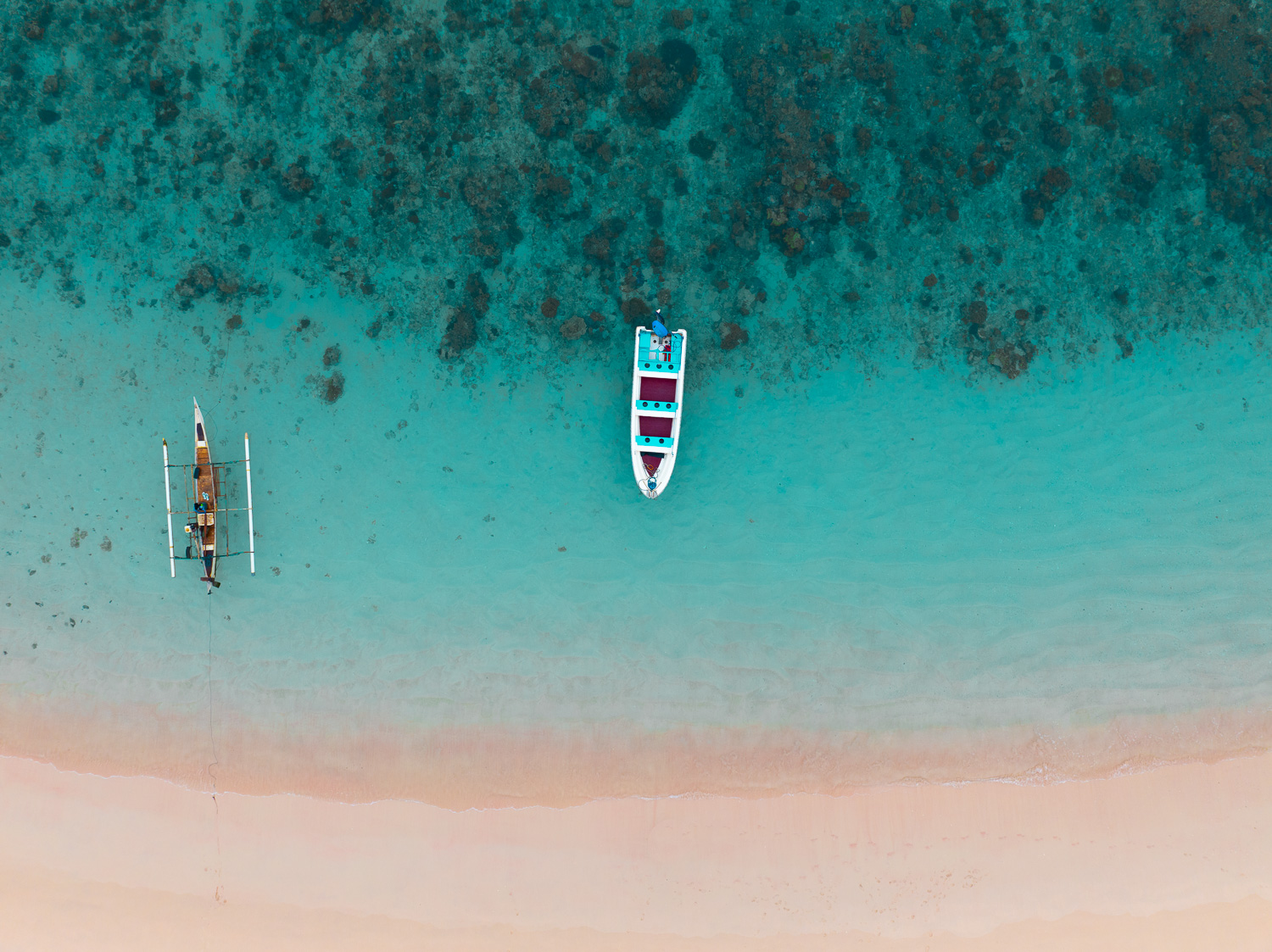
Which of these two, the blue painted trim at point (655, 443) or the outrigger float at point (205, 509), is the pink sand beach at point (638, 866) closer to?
the outrigger float at point (205, 509)

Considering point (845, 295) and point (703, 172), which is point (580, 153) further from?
point (845, 295)

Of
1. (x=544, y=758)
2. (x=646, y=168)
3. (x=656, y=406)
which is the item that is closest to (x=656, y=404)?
(x=656, y=406)

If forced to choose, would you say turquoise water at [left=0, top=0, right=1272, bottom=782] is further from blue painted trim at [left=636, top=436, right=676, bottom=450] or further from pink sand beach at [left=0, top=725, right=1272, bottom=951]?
pink sand beach at [left=0, top=725, right=1272, bottom=951]

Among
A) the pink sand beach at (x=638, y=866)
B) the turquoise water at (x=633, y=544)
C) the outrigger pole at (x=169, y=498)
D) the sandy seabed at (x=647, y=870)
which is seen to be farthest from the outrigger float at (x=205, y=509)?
the sandy seabed at (x=647, y=870)

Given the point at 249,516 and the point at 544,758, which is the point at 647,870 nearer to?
the point at 544,758

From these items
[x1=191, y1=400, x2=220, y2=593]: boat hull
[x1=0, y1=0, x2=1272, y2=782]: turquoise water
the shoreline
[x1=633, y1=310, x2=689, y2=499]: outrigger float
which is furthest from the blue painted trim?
[x1=191, y1=400, x2=220, y2=593]: boat hull

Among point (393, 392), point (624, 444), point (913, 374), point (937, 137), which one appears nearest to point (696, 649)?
point (624, 444)
